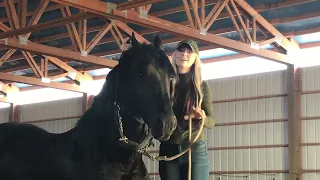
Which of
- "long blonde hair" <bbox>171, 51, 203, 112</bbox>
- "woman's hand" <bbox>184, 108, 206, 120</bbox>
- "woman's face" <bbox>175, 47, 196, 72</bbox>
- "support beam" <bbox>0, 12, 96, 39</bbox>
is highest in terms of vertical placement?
"support beam" <bbox>0, 12, 96, 39</bbox>

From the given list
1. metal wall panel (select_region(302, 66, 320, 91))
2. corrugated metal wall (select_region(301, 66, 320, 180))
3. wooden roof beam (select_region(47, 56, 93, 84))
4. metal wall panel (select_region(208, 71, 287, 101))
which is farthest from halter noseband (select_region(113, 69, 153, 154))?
wooden roof beam (select_region(47, 56, 93, 84))

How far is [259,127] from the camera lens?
1335cm

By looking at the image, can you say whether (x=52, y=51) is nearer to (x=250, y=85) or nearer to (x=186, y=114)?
(x=250, y=85)

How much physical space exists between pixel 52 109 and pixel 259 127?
8828 mm

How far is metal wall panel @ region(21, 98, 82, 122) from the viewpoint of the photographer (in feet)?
59.4

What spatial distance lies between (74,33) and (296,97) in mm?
5899

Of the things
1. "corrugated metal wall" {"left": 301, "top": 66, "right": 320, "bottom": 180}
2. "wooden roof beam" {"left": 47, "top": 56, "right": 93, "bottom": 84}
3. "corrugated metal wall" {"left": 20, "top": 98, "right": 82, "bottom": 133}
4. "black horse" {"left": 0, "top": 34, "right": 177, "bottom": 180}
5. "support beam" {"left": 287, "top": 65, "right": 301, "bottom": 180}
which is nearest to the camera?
"black horse" {"left": 0, "top": 34, "right": 177, "bottom": 180}

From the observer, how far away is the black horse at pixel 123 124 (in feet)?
8.51

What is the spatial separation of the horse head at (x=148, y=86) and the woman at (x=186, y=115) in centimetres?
15

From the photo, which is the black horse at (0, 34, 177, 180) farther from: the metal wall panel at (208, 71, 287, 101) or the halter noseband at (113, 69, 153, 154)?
the metal wall panel at (208, 71, 287, 101)

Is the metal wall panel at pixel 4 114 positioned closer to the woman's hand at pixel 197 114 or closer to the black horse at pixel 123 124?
the black horse at pixel 123 124

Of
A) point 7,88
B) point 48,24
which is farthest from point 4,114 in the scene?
point 48,24

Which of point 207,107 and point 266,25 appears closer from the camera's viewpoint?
point 207,107

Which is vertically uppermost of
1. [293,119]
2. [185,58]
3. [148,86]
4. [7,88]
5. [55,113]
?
[7,88]
